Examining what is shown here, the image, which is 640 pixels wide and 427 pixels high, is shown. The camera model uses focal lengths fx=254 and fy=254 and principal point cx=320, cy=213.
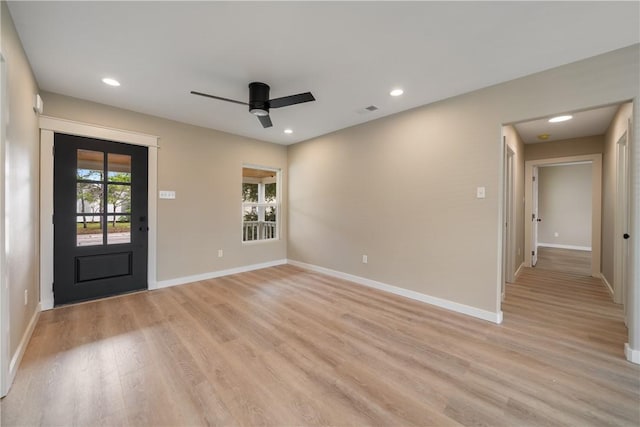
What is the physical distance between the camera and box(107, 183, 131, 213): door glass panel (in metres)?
3.44

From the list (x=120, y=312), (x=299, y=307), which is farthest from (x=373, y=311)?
(x=120, y=312)

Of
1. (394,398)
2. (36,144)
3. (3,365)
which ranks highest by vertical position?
(36,144)

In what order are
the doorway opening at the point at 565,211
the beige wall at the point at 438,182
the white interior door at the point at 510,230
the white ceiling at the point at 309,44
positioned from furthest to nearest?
the doorway opening at the point at 565,211
the white interior door at the point at 510,230
the beige wall at the point at 438,182
the white ceiling at the point at 309,44

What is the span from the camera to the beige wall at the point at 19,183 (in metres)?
1.84

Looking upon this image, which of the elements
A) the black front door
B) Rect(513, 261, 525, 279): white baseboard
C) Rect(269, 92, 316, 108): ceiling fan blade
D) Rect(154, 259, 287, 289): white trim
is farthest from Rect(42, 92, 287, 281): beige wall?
Rect(513, 261, 525, 279): white baseboard

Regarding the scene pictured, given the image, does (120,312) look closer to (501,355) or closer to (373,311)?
(373,311)

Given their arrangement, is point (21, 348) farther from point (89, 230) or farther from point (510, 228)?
point (510, 228)

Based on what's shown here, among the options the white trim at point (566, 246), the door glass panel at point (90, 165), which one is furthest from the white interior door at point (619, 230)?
the door glass panel at point (90, 165)

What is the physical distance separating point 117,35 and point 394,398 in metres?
3.42

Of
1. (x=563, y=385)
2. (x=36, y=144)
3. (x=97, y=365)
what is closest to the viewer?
(x=563, y=385)

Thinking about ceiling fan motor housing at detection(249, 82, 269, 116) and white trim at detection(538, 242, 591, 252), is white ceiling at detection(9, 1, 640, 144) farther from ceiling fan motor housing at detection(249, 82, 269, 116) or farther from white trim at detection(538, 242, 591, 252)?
white trim at detection(538, 242, 591, 252)

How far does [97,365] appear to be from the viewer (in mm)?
1994

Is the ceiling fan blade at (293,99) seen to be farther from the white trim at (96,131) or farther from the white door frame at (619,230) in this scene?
the white door frame at (619,230)

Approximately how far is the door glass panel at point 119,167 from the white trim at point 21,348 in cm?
176
